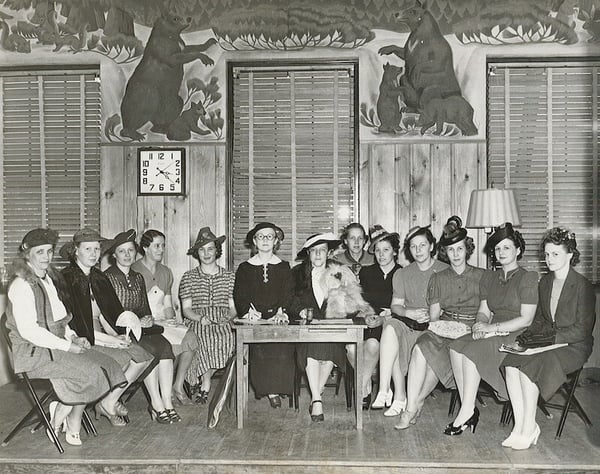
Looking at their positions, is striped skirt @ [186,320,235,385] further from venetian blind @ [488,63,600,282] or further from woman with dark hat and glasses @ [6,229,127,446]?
venetian blind @ [488,63,600,282]

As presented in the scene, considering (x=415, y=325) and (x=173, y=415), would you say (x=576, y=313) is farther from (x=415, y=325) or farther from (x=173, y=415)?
(x=173, y=415)

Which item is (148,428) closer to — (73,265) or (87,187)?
(73,265)

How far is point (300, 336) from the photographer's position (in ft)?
15.2

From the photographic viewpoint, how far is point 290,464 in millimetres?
4031

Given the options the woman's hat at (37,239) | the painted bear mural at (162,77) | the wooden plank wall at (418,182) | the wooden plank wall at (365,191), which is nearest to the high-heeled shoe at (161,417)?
the woman's hat at (37,239)

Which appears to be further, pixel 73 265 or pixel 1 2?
pixel 1 2

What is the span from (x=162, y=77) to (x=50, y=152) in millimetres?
1316

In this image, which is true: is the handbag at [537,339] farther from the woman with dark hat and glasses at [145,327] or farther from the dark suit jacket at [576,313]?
the woman with dark hat and glasses at [145,327]

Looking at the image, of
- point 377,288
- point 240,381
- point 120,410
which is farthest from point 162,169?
point 240,381

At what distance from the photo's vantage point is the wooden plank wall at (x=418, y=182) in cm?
654

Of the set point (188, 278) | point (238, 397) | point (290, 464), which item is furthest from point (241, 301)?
point (290, 464)

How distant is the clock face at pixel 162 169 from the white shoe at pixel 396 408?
116 inches

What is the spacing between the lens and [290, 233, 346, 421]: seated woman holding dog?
199 inches

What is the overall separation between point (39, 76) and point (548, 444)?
5495 mm
